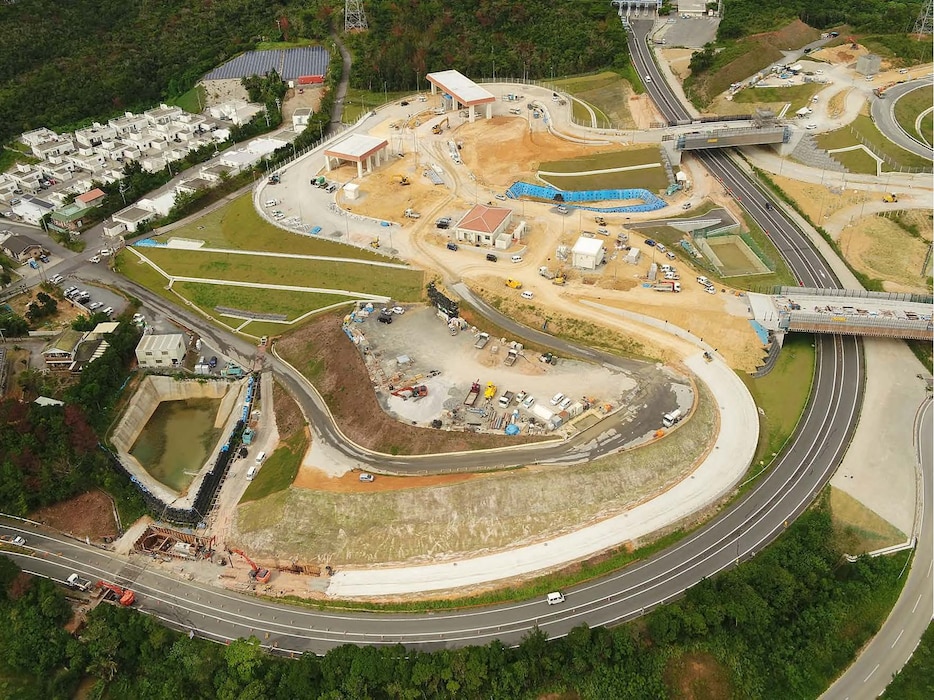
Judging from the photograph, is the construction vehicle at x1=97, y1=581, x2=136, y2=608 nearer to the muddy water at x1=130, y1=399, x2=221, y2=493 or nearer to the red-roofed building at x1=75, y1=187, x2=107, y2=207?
the muddy water at x1=130, y1=399, x2=221, y2=493

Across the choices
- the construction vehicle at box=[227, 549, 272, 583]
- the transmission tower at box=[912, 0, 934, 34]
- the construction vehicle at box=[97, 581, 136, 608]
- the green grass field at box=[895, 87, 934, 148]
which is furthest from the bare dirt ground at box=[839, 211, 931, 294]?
Answer: the construction vehicle at box=[97, 581, 136, 608]

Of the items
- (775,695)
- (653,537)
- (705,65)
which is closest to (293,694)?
(653,537)

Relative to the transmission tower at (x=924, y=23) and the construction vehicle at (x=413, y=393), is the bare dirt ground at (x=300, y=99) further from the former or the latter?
the transmission tower at (x=924, y=23)

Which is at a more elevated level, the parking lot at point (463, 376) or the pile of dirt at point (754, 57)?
the pile of dirt at point (754, 57)

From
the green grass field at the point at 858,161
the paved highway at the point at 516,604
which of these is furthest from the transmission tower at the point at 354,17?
the paved highway at the point at 516,604

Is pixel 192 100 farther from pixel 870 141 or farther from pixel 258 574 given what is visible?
pixel 870 141

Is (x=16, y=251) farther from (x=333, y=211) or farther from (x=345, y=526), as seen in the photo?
(x=345, y=526)

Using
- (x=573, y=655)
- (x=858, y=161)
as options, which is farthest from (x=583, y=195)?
(x=573, y=655)

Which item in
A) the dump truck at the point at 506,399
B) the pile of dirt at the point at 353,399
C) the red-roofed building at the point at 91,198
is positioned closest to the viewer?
the pile of dirt at the point at 353,399
